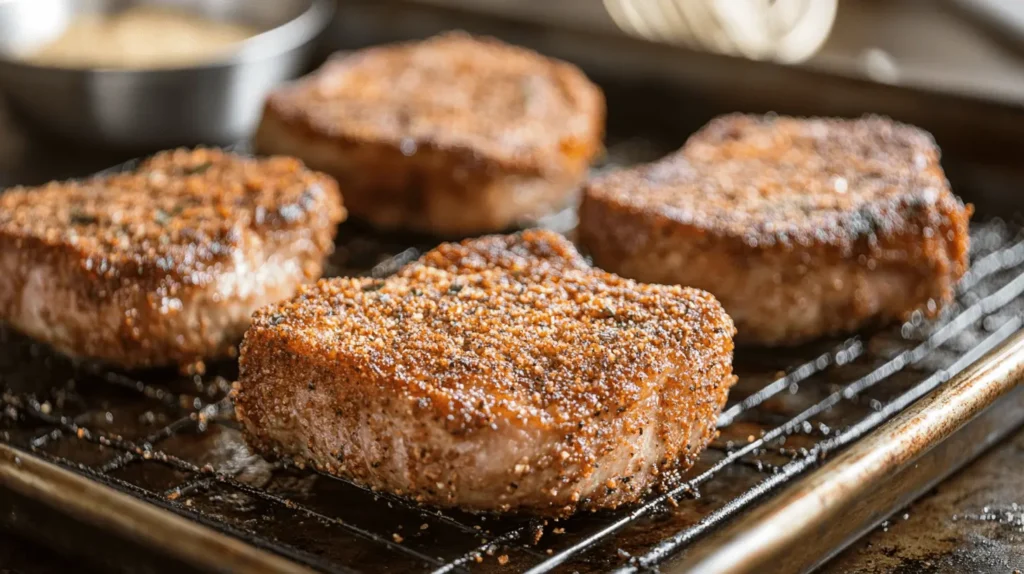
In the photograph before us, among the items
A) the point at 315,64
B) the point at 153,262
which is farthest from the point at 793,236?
the point at 315,64

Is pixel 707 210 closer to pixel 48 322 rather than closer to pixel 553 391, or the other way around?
pixel 553 391

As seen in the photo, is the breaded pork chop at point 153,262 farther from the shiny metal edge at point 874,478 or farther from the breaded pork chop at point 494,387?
the shiny metal edge at point 874,478

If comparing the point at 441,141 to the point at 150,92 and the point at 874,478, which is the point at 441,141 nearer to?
the point at 150,92

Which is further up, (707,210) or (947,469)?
(707,210)

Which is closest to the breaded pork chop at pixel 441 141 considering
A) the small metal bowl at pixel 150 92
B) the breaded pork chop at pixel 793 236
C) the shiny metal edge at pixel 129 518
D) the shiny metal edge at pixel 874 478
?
the small metal bowl at pixel 150 92

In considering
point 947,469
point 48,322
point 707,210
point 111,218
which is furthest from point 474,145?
point 947,469

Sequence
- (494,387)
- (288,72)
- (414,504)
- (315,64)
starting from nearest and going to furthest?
(494,387) < (414,504) < (288,72) < (315,64)
